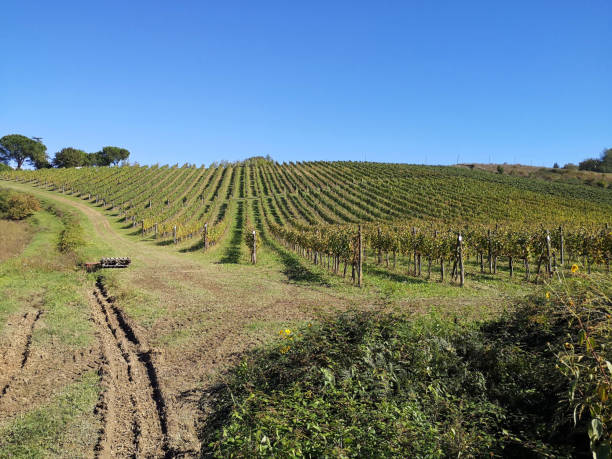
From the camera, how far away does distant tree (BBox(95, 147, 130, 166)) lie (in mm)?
120656

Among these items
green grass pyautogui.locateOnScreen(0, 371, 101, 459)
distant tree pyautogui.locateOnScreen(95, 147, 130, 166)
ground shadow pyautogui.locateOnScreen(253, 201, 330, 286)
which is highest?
distant tree pyautogui.locateOnScreen(95, 147, 130, 166)

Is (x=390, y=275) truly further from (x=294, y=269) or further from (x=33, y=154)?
(x=33, y=154)

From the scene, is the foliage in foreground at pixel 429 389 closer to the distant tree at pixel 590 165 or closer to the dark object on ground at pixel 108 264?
the dark object on ground at pixel 108 264

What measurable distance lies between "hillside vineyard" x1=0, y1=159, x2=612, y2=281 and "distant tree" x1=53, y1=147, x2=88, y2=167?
27.9 metres

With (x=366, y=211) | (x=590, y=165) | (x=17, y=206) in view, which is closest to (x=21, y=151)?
(x=17, y=206)

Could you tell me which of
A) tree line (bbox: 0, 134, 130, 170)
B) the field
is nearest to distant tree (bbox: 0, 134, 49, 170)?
tree line (bbox: 0, 134, 130, 170)

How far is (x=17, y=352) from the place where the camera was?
9.28 meters

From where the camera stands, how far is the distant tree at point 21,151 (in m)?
99.4

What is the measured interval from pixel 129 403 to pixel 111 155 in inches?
5436

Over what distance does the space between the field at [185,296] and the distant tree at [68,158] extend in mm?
59485

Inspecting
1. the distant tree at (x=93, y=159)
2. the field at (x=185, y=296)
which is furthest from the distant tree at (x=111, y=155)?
the field at (x=185, y=296)

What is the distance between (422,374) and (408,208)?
5099cm

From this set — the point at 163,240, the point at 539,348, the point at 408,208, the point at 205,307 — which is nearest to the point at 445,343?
the point at 539,348

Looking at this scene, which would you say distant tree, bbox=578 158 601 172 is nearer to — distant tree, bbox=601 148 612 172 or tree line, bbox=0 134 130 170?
distant tree, bbox=601 148 612 172
